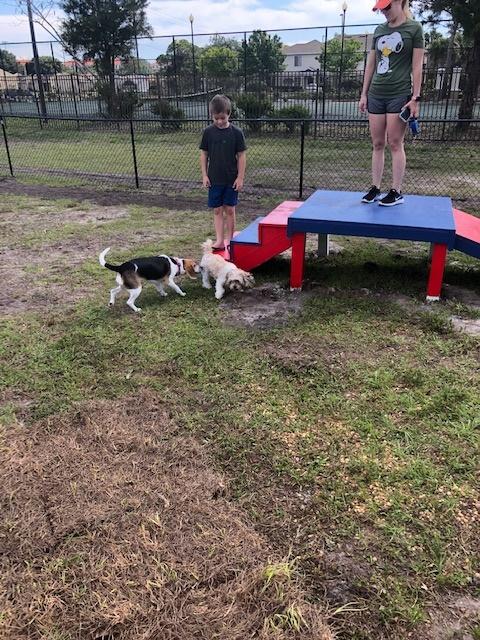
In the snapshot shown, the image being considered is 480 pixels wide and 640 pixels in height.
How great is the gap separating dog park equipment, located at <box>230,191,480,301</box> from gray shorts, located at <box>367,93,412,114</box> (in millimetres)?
803

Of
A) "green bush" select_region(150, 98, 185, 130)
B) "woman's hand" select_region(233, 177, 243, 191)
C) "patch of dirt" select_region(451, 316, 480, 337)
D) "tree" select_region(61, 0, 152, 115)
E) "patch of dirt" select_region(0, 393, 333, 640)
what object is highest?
"tree" select_region(61, 0, 152, 115)

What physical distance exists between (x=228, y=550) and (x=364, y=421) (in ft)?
3.58

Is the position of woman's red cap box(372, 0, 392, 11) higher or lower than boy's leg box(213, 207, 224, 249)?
higher

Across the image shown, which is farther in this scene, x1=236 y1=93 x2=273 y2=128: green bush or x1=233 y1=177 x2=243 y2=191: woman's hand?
x1=236 y1=93 x2=273 y2=128: green bush

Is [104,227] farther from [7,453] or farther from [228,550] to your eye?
[228,550]

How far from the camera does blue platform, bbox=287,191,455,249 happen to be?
404 centimetres

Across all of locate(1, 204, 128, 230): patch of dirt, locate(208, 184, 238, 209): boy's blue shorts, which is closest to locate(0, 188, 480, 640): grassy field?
locate(208, 184, 238, 209): boy's blue shorts

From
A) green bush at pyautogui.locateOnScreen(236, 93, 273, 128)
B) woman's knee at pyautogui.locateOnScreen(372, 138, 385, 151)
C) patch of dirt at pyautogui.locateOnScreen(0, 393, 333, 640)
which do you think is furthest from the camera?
green bush at pyautogui.locateOnScreen(236, 93, 273, 128)

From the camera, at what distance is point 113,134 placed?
57.2 ft

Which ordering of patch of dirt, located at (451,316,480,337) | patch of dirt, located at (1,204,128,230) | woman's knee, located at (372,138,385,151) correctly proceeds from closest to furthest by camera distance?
1. patch of dirt, located at (451,316,480,337)
2. woman's knee, located at (372,138,385,151)
3. patch of dirt, located at (1,204,128,230)

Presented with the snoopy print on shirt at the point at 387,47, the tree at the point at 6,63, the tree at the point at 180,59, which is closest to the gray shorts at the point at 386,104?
the snoopy print on shirt at the point at 387,47

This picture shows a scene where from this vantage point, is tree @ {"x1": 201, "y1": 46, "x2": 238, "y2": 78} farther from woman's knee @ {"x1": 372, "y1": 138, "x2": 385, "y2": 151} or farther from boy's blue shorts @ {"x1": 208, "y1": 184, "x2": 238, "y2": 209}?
woman's knee @ {"x1": 372, "y1": 138, "x2": 385, "y2": 151}

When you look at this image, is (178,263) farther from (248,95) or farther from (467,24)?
(248,95)

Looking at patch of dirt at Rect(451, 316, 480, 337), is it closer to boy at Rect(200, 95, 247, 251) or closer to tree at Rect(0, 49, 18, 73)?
boy at Rect(200, 95, 247, 251)
